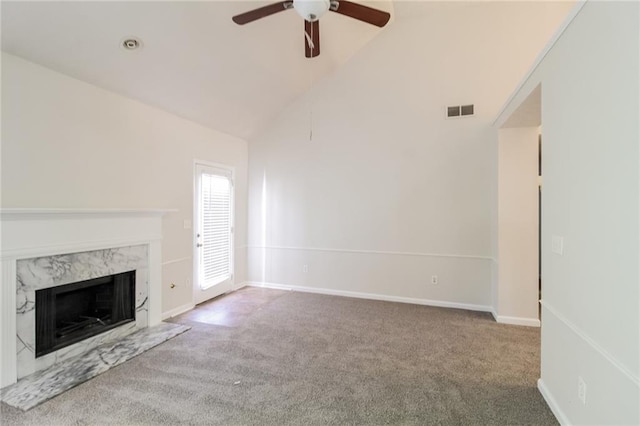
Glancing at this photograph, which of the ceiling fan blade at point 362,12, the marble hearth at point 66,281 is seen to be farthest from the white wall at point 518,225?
the marble hearth at point 66,281

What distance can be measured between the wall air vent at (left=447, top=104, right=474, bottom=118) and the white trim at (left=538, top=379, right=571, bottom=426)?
3.43m

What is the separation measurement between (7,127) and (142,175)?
4.23 feet

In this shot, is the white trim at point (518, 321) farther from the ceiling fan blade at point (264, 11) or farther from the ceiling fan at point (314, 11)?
the ceiling fan blade at point (264, 11)

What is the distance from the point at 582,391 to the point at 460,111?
3.68m

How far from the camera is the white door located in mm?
4609

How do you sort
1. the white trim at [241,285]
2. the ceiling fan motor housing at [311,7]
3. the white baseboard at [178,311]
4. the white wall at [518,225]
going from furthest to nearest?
the white trim at [241,285] < the white baseboard at [178,311] < the white wall at [518,225] < the ceiling fan motor housing at [311,7]

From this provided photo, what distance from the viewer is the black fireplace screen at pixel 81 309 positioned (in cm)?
278

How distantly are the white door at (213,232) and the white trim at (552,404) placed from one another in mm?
4257

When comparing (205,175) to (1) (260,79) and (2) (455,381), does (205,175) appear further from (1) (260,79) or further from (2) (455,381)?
(2) (455,381)

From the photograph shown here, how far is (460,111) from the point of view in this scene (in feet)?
14.5

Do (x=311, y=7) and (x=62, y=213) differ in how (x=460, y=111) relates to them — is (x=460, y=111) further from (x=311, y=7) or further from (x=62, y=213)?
(x=62, y=213)

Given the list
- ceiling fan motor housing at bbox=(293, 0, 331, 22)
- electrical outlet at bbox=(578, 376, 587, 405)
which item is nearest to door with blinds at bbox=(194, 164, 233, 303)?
ceiling fan motor housing at bbox=(293, 0, 331, 22)

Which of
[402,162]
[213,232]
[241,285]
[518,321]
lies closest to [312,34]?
[402,162]

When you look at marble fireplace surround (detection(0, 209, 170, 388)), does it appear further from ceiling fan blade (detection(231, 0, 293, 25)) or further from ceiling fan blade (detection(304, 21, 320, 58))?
ceiling fan blade (detection(304, 21, 320, 58))
